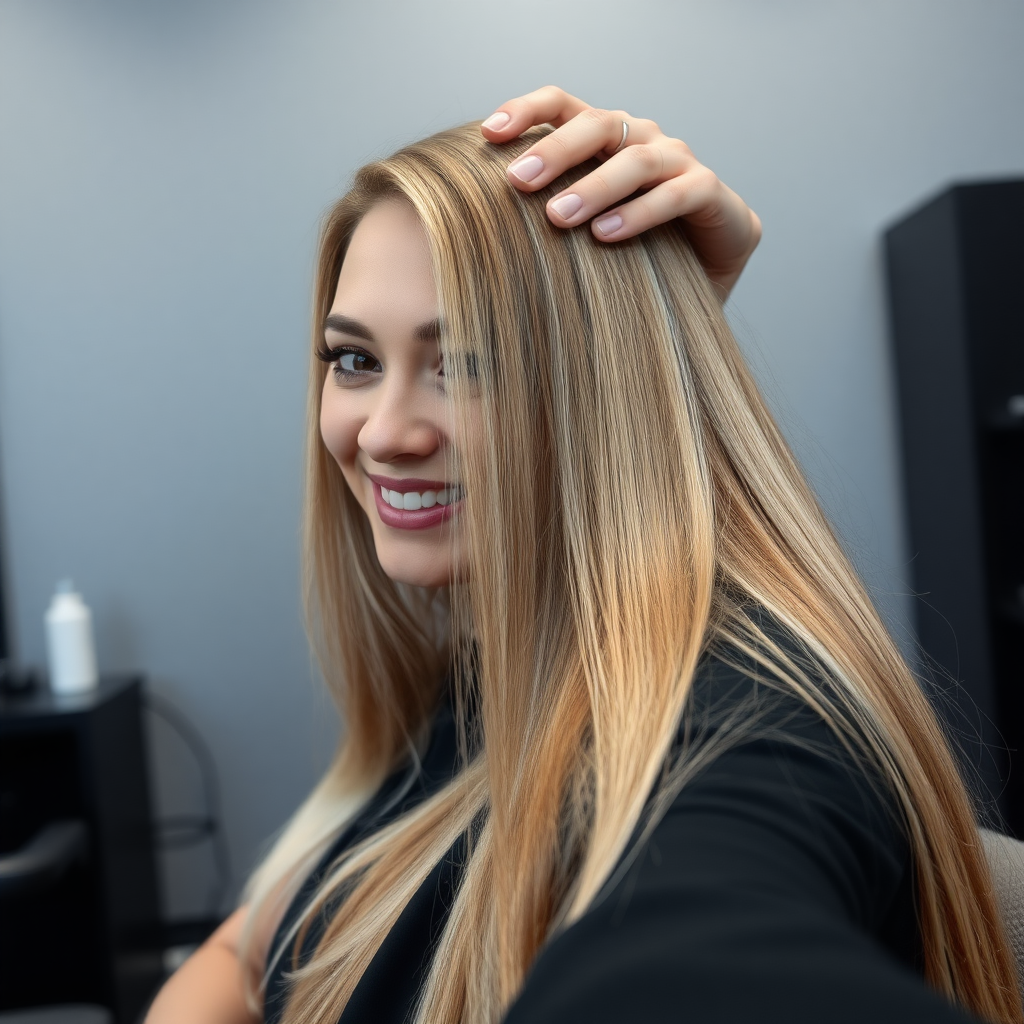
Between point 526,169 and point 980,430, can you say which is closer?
point 526,169

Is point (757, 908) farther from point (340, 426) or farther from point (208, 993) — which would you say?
point (208, 993)

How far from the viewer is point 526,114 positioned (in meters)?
0.93

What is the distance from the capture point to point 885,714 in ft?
2.10

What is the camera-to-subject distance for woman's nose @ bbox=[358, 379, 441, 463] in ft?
2.95

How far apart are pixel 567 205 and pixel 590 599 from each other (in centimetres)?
36

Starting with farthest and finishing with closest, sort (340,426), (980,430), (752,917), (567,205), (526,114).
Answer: (980,430) < (340,426) < (526,114) < (567,205) < (752,917)

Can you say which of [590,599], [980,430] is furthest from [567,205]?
[980,430]

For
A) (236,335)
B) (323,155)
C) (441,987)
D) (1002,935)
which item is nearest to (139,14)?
(323,155)

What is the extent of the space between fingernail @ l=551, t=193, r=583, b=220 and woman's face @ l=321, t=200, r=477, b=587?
143 millimetres

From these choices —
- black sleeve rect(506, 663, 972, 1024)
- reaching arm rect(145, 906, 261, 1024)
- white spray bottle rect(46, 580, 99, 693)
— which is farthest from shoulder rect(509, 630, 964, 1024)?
white spray bottle rect(46, 580, 99, 693)

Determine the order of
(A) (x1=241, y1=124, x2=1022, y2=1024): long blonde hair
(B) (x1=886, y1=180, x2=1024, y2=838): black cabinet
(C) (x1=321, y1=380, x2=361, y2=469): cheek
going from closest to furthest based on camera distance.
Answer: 1. (A) (x1=241, y1=124, x2=1022, y2=1024): long blonde hair
2. (C) (x1=321, y1=380, x2=361, y2=469): cheek
3. (B) (x1=886, y1=180, x2=1024, y2=838): black cabinet

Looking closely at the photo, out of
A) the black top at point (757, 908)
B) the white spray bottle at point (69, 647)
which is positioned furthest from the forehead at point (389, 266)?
the white spray bottle at point (69, 647)

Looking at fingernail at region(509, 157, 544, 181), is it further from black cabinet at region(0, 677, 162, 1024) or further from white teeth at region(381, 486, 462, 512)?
black cabinet at region(0, 677, 162, 1024)

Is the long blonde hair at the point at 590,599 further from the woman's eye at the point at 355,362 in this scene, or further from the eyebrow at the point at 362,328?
the woman's eye at the point at 355,362
